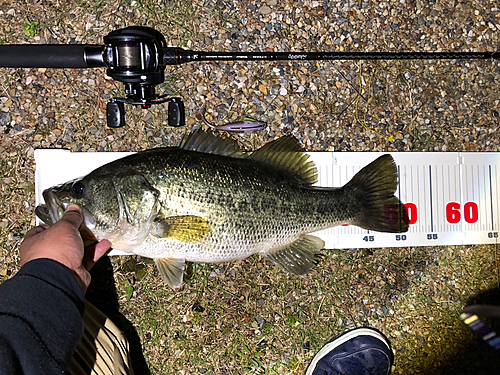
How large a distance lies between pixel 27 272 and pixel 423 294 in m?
2.67

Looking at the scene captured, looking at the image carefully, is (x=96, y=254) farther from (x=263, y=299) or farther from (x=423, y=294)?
(x=423, y=294)

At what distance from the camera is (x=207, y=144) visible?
2412 millimetres

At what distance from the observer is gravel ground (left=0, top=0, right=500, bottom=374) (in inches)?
105

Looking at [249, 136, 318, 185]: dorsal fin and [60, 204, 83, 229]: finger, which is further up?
[249, 136, 318, 185]: dorsal fin

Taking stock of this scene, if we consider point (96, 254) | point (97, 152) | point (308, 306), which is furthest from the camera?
point (308, 306)

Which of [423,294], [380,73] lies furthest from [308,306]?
[380,73]

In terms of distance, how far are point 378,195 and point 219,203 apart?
111 centimetres

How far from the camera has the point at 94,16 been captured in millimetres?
2684

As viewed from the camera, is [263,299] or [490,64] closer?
[263,299]

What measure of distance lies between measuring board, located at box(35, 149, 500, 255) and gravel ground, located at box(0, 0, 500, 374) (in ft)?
0.34

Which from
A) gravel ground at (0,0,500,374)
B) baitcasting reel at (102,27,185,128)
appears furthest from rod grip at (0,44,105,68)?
gravel ground at (0,0,500,374)

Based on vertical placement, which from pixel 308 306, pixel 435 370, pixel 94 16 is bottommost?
pixel 435 370

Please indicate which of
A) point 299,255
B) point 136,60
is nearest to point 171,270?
point 299,255

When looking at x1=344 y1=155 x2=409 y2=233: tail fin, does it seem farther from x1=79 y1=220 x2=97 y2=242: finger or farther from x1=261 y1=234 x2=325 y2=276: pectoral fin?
x1=79 y1=220 x2=97 y2=242: finger
